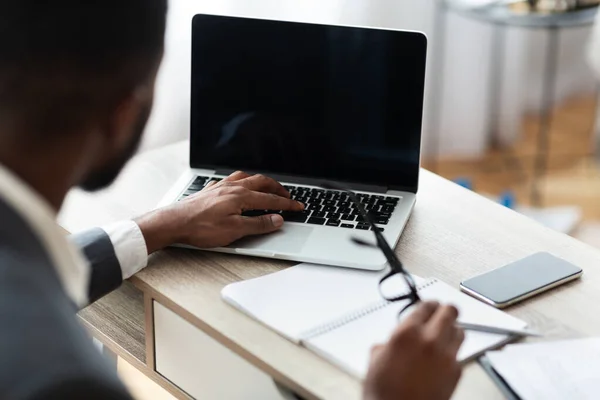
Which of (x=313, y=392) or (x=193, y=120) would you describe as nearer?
(x=313, y=392)

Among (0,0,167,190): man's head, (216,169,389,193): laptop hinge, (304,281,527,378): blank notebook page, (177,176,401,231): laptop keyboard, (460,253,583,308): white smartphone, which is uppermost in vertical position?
(0,0,167,190): man's head

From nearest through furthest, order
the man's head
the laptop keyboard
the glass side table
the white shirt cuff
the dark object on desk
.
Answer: the man's head < the dark object on desk < the white shirt cuff < the laptop keyboard < the glass side table

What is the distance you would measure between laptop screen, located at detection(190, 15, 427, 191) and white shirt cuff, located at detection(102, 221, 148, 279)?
0.94 ft

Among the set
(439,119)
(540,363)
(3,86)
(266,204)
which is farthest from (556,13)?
(3,86)

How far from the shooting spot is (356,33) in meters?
1.43

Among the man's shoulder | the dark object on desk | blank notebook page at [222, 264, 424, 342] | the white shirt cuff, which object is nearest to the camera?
the man's shoulder

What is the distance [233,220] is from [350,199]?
202 mm

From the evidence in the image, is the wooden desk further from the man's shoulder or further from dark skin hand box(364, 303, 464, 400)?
the man's shoulder

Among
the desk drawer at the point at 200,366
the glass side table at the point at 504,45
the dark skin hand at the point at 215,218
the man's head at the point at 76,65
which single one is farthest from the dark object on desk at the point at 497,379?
the glass side table at the point at 504,45

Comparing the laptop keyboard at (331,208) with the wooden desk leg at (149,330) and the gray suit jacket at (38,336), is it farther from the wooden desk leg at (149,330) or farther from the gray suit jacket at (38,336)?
the gray suit jacket at (38,336)

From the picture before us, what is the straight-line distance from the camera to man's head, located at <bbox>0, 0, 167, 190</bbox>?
769mm

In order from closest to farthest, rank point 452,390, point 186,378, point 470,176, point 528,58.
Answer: point 452,390 < point 186,378 < point 470,176 < point 528,58

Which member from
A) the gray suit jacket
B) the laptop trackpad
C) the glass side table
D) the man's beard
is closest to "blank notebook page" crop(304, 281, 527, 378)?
the laptop trackpad

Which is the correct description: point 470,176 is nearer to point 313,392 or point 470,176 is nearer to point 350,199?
point 350,199
